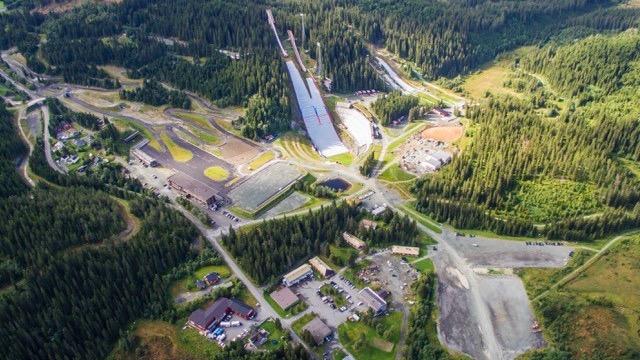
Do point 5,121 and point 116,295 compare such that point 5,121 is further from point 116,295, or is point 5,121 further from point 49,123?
point 116,295

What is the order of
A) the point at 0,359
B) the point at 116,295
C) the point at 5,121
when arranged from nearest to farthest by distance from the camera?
the point at 0,359, the point at 116,295, the point at 5,121

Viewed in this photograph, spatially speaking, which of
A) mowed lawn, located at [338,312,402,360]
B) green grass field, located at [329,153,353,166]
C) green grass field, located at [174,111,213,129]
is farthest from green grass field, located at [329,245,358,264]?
green grass field, located at [174,111,213,129]

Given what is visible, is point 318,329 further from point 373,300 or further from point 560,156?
point 560,156

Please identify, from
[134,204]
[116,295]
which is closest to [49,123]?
[134,204]

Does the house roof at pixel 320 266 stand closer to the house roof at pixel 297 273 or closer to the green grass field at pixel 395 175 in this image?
the house roof at pixel 297 273

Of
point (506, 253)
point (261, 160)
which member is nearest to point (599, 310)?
point (506, 253)

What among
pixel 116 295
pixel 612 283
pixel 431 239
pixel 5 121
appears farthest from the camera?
pixel 5 121

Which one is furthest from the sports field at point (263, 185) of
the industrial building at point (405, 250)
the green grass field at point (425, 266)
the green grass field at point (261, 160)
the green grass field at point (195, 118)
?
the green grass field at point (425, 266)
